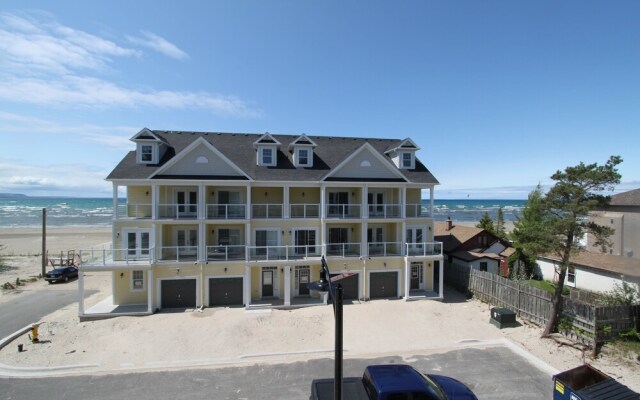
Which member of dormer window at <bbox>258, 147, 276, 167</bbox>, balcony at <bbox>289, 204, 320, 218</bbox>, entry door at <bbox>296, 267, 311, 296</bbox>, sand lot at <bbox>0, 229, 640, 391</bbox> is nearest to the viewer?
sand lot at <bbox>0, 229, 640, 391</bbox>

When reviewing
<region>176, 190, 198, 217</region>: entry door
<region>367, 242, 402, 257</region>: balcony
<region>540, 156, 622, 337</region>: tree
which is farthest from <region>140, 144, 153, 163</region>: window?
<region>540, 156, 622, 337</region>: tree

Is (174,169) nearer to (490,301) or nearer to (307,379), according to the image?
(307,379)

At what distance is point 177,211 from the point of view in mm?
19906

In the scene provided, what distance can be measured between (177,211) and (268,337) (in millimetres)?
9899

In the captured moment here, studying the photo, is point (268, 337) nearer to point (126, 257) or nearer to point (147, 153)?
point (126, 257)

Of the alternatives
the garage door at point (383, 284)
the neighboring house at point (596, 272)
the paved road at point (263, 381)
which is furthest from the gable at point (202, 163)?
the neighboring house at point (596, 272)

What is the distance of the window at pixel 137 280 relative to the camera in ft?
64.6

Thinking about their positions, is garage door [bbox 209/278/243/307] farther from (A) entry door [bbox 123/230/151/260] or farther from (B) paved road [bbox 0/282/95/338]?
(B) paved road [bbox 0/282/95/338]

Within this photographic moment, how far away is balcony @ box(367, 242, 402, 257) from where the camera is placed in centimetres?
2180

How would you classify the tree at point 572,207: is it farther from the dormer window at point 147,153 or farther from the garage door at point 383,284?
the dormer window at point 147,153

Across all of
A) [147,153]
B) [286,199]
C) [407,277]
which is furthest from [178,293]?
[407,277]

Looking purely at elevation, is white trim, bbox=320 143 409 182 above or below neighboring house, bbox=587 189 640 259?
above

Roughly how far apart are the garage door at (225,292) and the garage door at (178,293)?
113 centimetres

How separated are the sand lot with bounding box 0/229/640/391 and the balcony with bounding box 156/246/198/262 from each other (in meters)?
3.40
